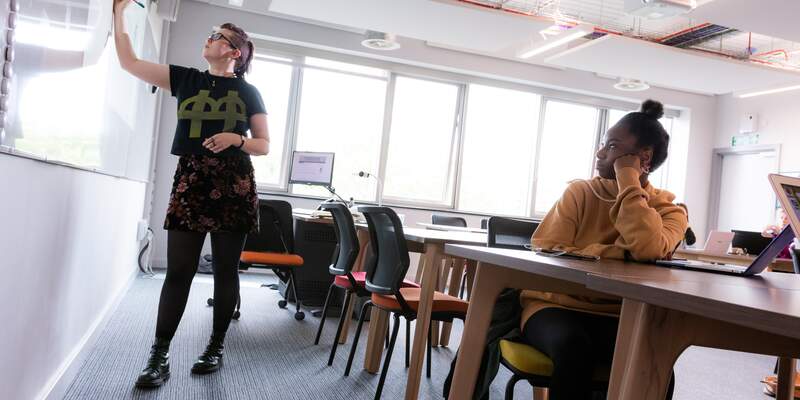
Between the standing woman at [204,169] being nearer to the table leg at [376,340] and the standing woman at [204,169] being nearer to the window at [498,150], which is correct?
the table leg at [376,340]

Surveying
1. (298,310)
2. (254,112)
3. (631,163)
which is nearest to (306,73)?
(298,310)

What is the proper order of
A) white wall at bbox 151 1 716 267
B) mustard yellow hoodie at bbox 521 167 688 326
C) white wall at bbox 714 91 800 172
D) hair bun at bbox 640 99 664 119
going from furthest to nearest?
white wall at bbox 714 91 800 172 → white wall at bbox 151 1 716 267 → hair bun at bbox 640 99 664 119 → mustard yellow hoodie at bbox 521 167 688 326

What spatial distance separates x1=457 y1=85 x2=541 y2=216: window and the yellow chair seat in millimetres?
6189

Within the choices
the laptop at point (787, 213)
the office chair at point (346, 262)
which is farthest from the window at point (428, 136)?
the laptop at point (787, 213)

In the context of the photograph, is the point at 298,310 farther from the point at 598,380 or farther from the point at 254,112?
the point at 598,380

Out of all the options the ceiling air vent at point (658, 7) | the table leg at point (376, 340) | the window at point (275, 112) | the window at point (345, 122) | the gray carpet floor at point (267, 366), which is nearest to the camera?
the gray carpet floor at point (267, 366)

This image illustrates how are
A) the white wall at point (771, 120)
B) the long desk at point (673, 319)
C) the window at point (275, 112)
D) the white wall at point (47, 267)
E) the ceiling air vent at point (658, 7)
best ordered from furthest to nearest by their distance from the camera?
the white wall at point (771, 120) → the window at point (275, 112) → the ceiling air vent at point (658, 7) → the white wall at point (47, 267) → the long desk at point (673, 319)

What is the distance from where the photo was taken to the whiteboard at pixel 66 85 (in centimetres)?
126

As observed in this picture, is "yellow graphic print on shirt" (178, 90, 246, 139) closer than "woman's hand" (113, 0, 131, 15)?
No

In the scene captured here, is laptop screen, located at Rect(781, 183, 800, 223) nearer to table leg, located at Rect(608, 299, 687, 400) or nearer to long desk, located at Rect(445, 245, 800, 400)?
long desk, located at Rect(445, 245, 800, 400)

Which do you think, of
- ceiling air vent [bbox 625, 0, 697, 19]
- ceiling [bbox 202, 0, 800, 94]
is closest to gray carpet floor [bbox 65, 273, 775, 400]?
ceiling air vent [bbox 625, 0, 697, 19]

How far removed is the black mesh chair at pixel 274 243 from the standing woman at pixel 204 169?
1614 millimetres

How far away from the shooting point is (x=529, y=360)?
58.9 inches

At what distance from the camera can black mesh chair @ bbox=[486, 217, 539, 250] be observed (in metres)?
2.28
